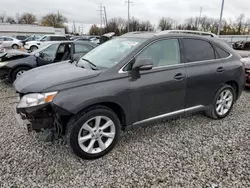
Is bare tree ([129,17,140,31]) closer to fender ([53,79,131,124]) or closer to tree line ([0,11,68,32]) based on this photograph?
tree line ([0,11,68,32])

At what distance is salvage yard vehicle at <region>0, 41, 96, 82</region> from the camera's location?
5.88 metres

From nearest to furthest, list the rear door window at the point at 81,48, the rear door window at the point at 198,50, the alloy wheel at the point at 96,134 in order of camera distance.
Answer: the alloy wheel at the point at 96,134 < the rear door window at the point at 198,50 < the rear door window at the point at 81,48

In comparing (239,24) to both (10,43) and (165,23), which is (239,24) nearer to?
(165,23)

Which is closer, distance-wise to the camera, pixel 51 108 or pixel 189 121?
pixel 51 108

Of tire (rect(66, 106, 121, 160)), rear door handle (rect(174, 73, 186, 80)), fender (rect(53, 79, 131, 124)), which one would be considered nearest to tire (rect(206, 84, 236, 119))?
rear door handle (rect(174, 73, 186, 80))

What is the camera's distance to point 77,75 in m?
2.55

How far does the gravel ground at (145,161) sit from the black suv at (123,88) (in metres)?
0.28

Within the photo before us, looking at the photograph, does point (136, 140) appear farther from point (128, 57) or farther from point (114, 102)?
point (128, 57)

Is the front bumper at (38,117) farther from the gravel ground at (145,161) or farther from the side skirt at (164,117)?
the side skirt at (164,117)

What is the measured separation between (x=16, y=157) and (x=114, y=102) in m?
1.53

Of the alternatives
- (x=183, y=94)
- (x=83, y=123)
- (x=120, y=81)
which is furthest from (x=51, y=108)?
(x=183, y=94)

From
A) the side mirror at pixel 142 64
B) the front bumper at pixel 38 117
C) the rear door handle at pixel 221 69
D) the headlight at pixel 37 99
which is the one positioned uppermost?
the side mirror at pixel 142 64

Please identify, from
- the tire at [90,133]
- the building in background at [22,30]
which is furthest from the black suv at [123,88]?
the building in background at [22,30]

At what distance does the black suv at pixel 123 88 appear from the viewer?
236 centimetres
